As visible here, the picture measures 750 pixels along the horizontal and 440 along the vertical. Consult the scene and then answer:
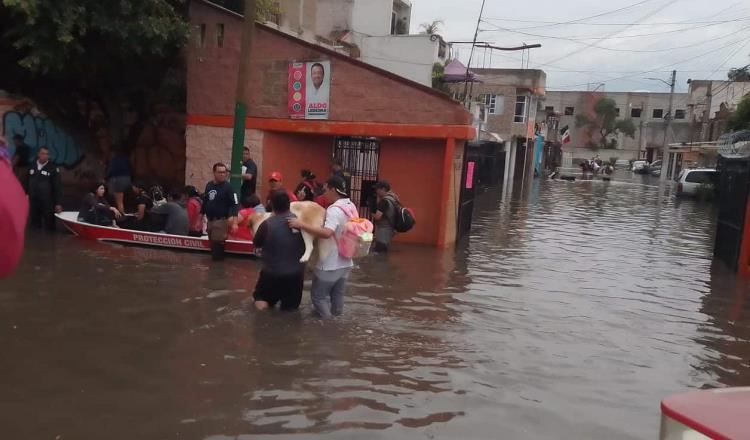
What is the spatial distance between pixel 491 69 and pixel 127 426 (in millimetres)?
44162

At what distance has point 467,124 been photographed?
40.2ft

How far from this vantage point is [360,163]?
14836mm

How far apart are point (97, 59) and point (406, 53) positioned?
21089 millimetres

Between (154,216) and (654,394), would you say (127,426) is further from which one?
(154,216)

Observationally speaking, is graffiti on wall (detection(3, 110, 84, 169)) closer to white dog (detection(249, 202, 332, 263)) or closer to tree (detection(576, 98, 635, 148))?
white dog (detection(249, 202, 332, 263))

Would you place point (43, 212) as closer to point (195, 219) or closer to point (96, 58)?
point (195, 219)

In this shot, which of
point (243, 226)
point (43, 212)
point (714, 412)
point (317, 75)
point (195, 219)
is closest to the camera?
point (714, 412)

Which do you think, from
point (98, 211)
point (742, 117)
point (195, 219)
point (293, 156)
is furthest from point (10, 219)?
point (742, 117)

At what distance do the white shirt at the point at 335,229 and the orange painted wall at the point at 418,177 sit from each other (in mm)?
6244

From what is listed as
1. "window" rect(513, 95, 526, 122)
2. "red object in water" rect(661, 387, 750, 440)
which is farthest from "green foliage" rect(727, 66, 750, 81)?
"red object in water" rect(661, 387, 750, 440)

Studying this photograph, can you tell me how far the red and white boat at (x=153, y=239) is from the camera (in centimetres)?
1029

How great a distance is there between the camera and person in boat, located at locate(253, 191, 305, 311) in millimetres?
6641

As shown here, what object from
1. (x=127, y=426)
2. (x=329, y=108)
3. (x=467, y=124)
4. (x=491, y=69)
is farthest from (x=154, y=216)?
(x=491, y=69)

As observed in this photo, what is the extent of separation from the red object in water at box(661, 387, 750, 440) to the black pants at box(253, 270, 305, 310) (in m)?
4.68
